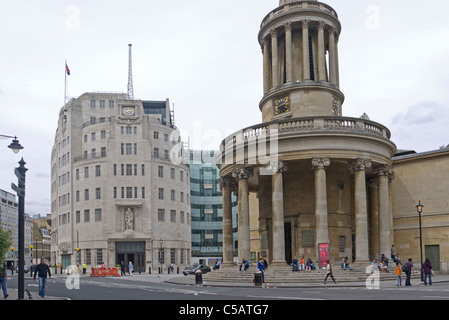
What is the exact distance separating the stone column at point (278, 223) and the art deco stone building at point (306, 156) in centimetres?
6

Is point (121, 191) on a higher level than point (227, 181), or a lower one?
higher

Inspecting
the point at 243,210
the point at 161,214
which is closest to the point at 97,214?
the point at 161,214

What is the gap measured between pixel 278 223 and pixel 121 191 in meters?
52.8

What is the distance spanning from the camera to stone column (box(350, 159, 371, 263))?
33750 millimetres

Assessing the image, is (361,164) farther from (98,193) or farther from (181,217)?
(181,217)

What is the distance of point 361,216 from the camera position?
111 ft

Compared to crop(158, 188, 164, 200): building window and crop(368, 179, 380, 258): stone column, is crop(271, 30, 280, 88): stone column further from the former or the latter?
crop(158, 188, 164, 200): building window

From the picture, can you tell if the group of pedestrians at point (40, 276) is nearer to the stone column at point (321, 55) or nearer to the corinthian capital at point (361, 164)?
the corinthian capital at point (361, 164)

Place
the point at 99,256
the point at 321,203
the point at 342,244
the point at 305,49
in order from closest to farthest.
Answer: the point at 321,203 < the point at 342,244 < the point at 305,49 < the point at 99,256

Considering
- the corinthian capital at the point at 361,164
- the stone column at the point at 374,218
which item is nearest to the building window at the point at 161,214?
the stone column at the point at 374,218

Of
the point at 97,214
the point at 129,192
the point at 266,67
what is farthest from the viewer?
the point at 129,192
